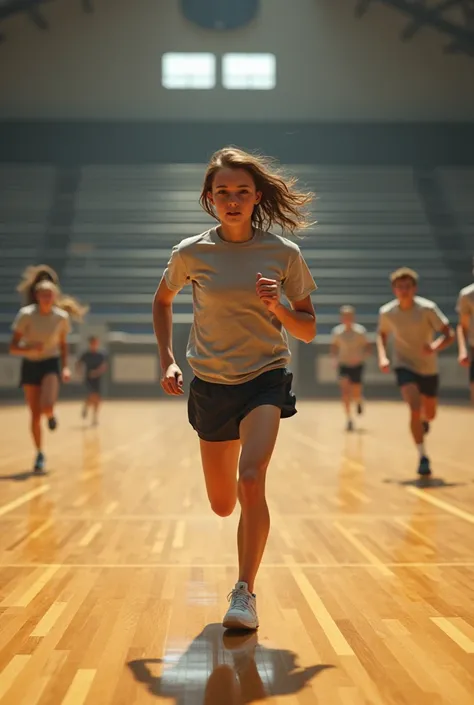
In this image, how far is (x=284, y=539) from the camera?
236 inches

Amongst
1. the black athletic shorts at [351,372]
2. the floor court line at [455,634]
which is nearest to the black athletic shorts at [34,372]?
the floor court line at [455,634]

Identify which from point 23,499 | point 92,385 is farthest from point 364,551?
point 92,385

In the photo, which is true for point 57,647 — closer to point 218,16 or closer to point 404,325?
point 404,325

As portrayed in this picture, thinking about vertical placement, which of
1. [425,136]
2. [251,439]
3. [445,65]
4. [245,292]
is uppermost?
[445,65]

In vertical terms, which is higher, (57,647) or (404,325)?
(404,325)

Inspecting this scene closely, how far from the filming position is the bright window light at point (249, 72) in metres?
30.7

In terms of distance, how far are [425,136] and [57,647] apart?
2912 centimetres

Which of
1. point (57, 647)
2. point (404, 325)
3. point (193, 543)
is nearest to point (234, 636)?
point (57, 647)

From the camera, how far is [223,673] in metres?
3.20

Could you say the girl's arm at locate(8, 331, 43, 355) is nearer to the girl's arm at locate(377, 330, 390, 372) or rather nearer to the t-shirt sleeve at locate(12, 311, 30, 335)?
the t-shirt sleeve at locate(12, 311, 30, 335)

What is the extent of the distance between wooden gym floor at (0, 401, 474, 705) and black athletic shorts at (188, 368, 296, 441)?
695mm

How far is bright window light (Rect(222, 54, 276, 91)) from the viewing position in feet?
101

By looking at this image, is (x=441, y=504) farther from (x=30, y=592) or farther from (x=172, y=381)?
(x=172, y=381)

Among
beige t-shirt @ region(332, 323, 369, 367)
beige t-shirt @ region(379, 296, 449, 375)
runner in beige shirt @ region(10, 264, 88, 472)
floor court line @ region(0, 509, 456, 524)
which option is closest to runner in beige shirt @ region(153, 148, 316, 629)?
floor court line @ region(0, 509, 456, 524)
